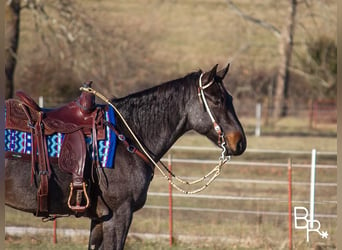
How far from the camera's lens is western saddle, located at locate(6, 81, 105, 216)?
5.15 metres

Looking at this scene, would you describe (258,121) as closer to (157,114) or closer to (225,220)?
(225,220)

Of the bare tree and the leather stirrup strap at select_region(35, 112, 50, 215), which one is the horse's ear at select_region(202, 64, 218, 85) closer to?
the leather stirrup strap at select_region(35, 112, 50, 215)

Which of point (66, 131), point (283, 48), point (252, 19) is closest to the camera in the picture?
point (66, 131)

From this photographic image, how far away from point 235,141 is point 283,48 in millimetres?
22020

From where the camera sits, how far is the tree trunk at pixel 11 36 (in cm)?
1587

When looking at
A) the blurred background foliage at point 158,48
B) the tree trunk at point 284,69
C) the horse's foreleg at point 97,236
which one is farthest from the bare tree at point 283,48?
the horse's foreleg at point 97,236

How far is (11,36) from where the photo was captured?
650 inches

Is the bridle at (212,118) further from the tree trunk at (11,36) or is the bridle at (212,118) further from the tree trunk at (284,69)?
the tree trunk at (284,69)

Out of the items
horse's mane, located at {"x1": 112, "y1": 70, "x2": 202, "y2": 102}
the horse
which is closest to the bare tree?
horse's mane, located at {"x1": 112, "y1": 70, "x2": 202, "y2": 102}

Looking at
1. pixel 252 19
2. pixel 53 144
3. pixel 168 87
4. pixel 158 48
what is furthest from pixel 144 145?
pixel 158 48

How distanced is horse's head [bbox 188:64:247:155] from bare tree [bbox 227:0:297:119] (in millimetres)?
17803

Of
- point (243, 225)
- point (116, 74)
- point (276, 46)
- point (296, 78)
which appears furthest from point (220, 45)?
point (243, 225)

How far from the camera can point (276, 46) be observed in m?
32.4

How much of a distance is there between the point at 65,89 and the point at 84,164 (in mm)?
18610
